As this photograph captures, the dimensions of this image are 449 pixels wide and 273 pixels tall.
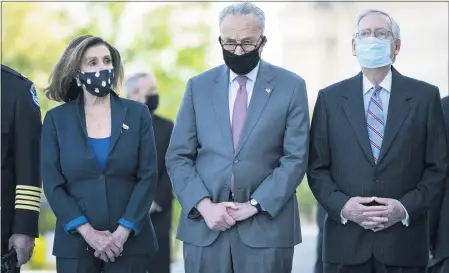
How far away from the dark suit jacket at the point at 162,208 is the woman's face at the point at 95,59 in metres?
2.81

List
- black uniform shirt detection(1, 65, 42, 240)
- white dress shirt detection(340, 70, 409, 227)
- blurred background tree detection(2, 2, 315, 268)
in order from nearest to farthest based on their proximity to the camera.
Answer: black uniform shirt detection(1, 65, 42, 240) → white dress shirt detection(340, 70, 409, 227) → blurred background tree detection(2, 2, 315, 268)

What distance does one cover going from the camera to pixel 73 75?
521 centimetres

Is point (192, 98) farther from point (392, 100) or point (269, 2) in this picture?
point (269, 2)

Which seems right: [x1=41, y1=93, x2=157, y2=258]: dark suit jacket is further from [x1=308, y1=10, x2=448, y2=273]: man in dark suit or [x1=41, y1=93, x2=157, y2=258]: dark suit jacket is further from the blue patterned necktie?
the blue patterned necktie

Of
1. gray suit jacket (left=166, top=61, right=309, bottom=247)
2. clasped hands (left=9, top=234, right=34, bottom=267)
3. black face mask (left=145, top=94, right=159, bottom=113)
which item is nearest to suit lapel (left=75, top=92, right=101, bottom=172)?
gray suit jacket (left=166, top=61, right=309, bottom=247)

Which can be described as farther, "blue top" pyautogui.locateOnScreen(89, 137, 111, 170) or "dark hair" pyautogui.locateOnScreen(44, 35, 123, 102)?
"dark hair" pyautogui.locateOnScreen(44, 35, 123, 102)

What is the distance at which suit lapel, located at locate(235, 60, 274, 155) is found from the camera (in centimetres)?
502

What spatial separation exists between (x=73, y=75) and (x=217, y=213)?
108 cm

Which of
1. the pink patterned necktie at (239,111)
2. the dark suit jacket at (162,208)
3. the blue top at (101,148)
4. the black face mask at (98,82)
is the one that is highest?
the black face mask at (98,82)

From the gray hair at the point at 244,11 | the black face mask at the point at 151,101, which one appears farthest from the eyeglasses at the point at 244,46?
the black face mask at the point at 151,101

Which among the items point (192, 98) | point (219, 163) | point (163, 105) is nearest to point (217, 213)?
point (219, 163)

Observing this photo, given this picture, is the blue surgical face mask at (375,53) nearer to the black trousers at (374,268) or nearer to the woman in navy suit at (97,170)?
the black trousers at (374,268)

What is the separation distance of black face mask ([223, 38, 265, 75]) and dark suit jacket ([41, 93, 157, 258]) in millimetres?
577

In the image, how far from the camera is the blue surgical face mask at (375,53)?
206 inches
